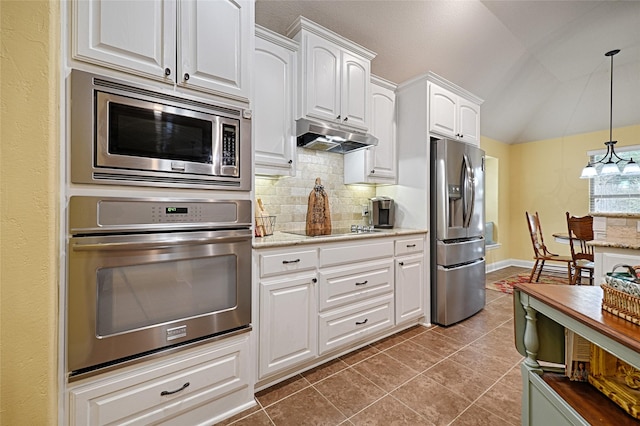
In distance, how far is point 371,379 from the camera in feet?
6.43

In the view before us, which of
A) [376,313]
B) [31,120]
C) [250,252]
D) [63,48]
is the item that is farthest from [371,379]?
[63,48]

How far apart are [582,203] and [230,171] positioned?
642 centimetres

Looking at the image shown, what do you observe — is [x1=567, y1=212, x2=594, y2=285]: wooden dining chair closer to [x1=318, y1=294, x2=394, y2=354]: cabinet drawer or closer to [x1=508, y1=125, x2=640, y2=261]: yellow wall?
[x1=508, y1=125, x2=640, y2=261]: yellow wall

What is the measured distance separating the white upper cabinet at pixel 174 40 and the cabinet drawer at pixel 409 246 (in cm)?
181

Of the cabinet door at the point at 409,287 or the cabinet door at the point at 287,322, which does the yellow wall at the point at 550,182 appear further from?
the cabinet door at the point at 287,322

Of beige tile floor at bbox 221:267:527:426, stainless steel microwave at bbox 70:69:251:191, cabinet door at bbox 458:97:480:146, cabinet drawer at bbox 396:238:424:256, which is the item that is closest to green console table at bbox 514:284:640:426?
beige tile floor at bbox 221:267:527:426

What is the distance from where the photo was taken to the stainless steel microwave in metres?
1.22

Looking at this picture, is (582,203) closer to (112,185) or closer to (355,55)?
(355,55)

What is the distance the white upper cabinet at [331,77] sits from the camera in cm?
224

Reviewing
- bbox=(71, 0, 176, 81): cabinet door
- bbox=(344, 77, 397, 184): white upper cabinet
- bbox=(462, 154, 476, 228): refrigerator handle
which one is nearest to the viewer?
bbox=(71, 0, 176, 81): cabinet door

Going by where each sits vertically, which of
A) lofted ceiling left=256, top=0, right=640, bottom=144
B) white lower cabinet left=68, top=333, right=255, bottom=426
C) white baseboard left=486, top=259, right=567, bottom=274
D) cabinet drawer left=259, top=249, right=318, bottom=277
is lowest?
white baseboard left=486, top=259, right=567, bottom=274

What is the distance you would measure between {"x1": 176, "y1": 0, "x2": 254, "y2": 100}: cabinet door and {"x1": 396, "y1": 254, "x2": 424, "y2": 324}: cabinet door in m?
2.00

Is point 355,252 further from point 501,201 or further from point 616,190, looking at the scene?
point 616,190

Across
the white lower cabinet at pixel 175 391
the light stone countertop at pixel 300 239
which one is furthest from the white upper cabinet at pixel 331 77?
the white lower cabinet at pixel 175 391
